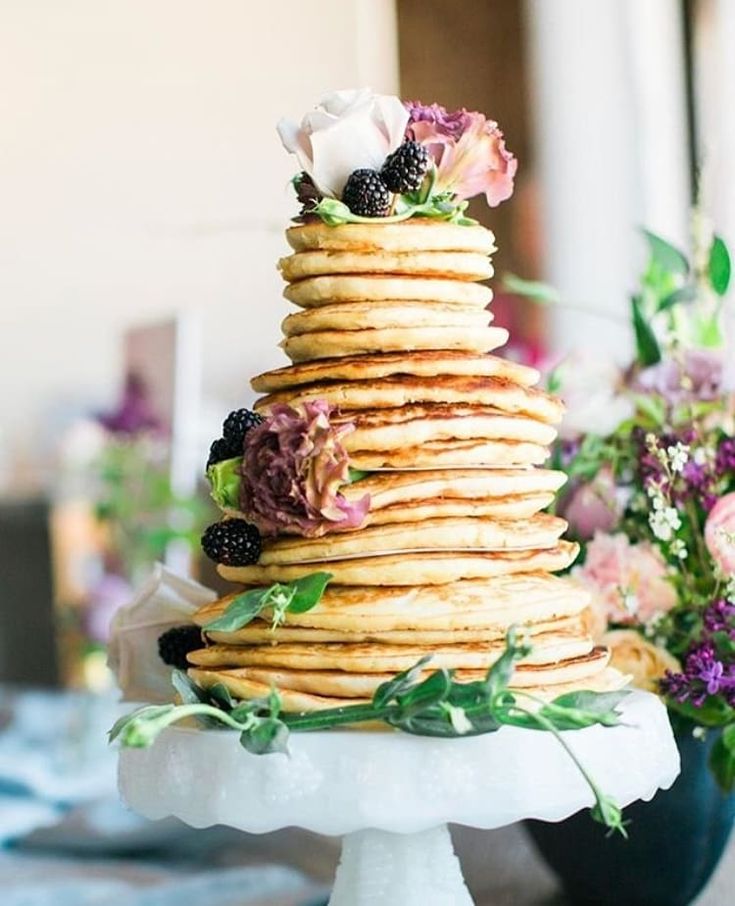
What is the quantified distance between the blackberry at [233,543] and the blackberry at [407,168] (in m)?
0.20

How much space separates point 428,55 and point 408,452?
4.24 m

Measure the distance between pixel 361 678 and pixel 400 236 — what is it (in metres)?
0.24

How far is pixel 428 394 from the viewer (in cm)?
74

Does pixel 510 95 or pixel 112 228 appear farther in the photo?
pixel 510 95

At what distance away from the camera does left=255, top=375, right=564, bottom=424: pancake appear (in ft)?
2.44

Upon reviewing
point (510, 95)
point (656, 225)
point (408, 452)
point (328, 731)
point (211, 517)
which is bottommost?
point (211, 517)

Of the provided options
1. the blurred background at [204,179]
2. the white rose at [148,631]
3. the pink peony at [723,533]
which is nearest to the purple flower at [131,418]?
the blurred background at [204,179]

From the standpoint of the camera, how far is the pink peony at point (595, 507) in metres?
1.04

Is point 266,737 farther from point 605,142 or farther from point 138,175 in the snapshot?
point 138,175

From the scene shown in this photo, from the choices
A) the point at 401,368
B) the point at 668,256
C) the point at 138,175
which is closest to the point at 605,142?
the point at 138,175

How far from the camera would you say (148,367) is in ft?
8.91

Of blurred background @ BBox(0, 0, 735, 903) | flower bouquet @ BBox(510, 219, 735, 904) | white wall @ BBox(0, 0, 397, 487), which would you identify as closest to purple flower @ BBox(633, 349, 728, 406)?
flower bouquet @ BBox(510, 219, 735, 904)

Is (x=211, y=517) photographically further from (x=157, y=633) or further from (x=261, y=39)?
(x=261, y=39)

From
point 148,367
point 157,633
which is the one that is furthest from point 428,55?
point 157,633
